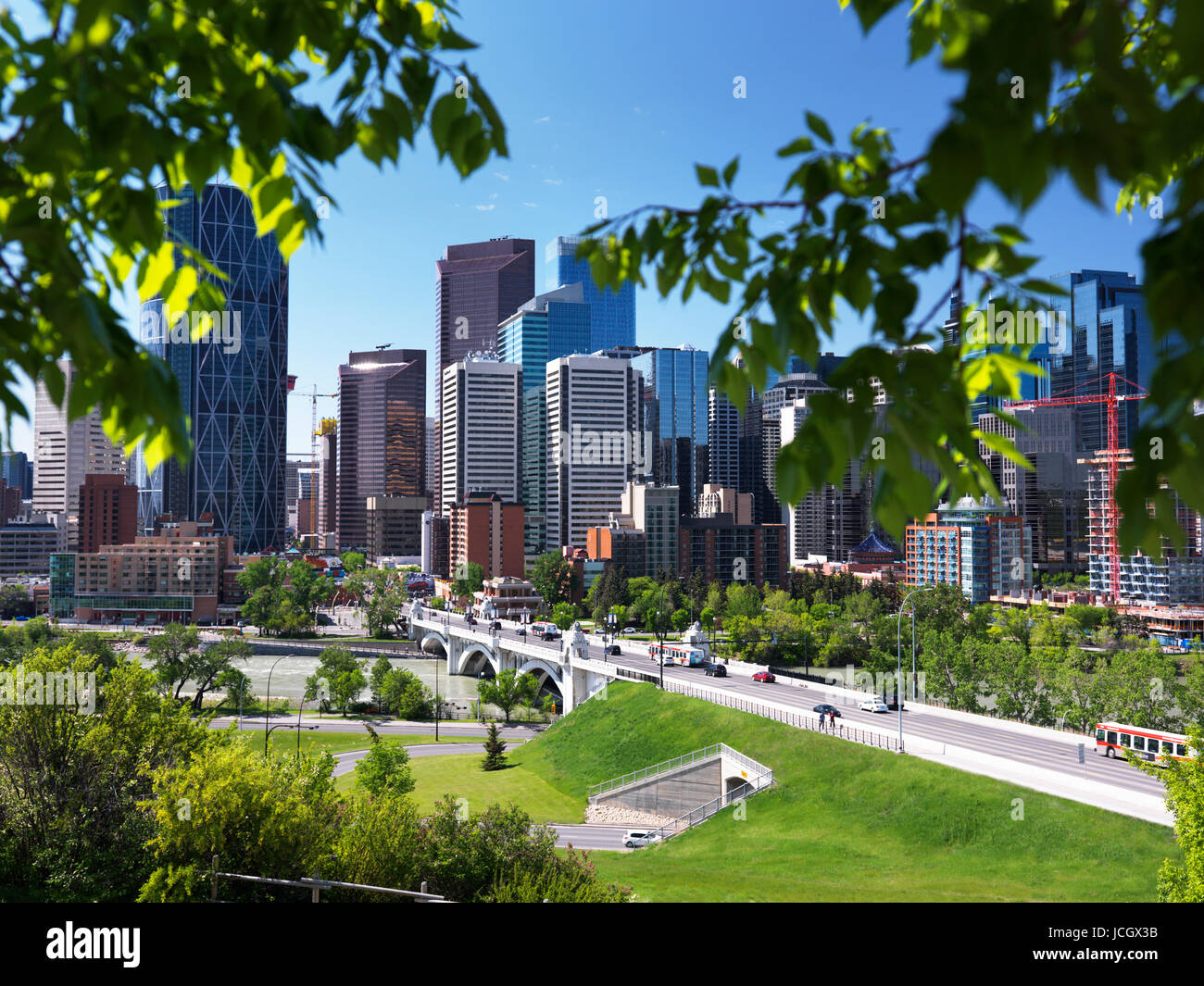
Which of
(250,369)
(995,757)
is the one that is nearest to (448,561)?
(250,369)

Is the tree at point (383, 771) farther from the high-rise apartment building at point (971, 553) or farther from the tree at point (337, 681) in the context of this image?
the high-rise apartment building at point (971, 553)

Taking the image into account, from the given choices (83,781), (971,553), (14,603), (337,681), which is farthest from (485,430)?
(83,781)

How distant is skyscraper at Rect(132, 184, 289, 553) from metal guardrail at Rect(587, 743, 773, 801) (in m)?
146

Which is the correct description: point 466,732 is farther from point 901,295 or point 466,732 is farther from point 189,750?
point 901,295

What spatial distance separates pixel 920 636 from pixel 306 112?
205ft

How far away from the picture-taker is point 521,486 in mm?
158500

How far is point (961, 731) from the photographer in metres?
37.3

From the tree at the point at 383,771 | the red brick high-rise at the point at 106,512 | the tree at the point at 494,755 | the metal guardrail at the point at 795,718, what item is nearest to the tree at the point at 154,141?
the tree at the point at 383,771

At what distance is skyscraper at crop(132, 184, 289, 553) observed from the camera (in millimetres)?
166875

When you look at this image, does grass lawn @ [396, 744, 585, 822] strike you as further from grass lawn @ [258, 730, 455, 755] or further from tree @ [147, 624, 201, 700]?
tree @ [147, 624, 201, 700]

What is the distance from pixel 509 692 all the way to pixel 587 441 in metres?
75.8

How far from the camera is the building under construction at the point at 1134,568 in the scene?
85438mm

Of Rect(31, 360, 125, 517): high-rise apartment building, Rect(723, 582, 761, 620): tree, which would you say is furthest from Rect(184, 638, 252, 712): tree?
Rect(31, 360, 125, 517): high-rise apartment building

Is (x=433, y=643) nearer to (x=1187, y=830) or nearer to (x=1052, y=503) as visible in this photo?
(x=1187, y=830)
